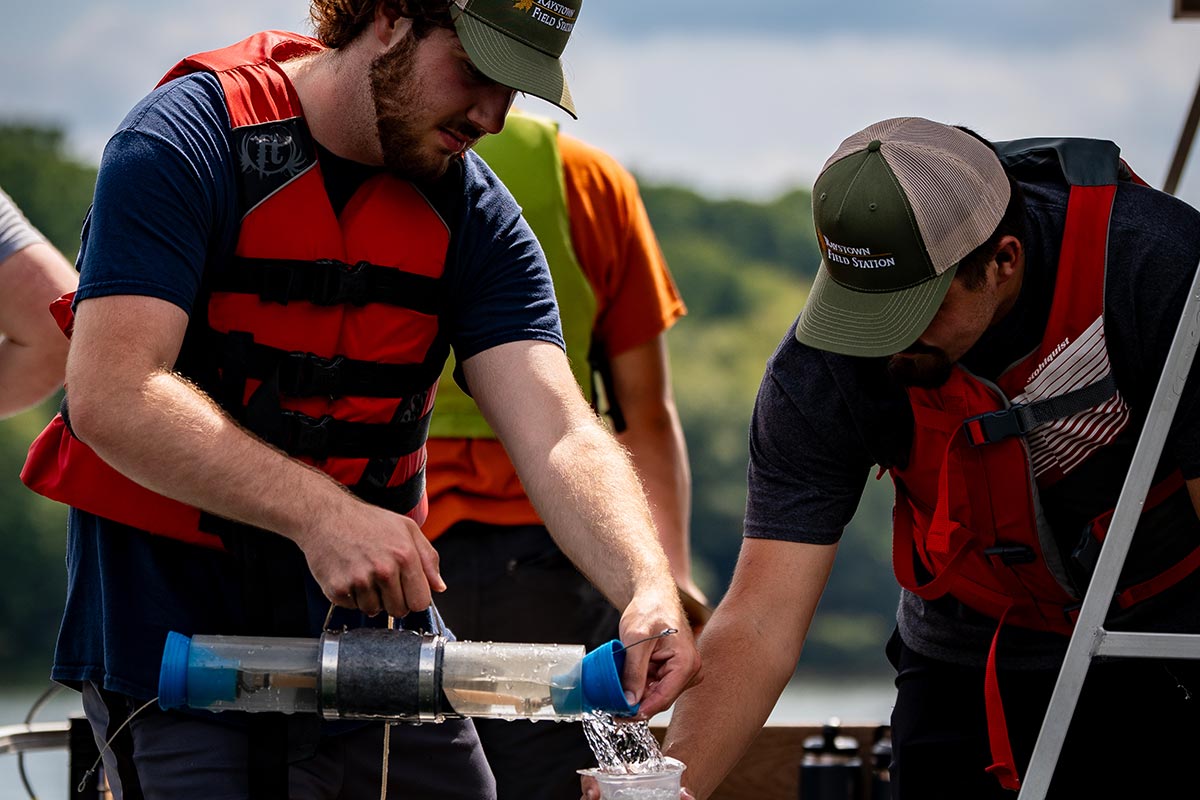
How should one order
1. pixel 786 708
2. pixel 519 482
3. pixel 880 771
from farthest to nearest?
pixel 786 708, pixel 880 771, pixel 519 482

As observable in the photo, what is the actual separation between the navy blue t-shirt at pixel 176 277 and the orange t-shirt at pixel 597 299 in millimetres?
1180

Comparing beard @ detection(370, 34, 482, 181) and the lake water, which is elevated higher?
beard @ detection(370, 34, 482, 181)

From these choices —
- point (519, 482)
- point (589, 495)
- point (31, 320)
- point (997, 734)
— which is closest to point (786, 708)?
point (519, 482)

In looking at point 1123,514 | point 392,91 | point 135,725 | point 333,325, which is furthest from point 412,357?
point 1123,514

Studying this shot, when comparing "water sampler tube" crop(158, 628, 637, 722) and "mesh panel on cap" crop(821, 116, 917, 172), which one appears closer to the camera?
"water sampler tube" crop(158, 628, 637, 722)

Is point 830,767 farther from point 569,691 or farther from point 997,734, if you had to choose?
point 569,691

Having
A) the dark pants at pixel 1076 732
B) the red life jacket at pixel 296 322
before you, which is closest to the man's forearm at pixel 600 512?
the red life jacket at pixel 296 322

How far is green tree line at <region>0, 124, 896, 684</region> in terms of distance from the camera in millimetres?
31312

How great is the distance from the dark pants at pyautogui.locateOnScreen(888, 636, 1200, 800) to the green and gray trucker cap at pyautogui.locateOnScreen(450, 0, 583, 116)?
4.67 ft

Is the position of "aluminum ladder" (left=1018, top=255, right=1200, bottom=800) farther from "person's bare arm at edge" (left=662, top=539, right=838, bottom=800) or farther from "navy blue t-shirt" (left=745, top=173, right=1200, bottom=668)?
"person's bare arm at edge" (left=662, top=539, right=838, bottom=800)

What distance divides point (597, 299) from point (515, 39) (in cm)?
175

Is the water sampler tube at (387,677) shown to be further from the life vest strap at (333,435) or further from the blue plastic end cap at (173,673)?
the life vest strap at (333,435)

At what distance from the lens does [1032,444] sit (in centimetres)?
284

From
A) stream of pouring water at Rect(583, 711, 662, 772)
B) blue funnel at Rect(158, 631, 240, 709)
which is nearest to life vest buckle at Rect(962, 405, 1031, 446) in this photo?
stream of pouring water at Rect(583, 711, 662, 772)
